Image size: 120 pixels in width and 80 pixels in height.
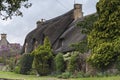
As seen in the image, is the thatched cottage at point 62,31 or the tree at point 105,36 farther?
the thatched cottage at point 62,31

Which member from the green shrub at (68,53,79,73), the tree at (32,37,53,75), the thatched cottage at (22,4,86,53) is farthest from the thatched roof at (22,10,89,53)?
the green shrub at (68,53,79,73)

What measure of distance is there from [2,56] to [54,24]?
19474mm

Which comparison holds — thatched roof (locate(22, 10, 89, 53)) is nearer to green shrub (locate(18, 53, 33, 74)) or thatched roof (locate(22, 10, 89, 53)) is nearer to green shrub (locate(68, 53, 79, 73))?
green shrub (locate(18, 53, 33, 74))

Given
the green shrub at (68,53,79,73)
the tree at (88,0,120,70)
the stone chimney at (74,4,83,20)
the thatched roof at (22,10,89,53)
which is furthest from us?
the stone chimney at (74,4,83,20)

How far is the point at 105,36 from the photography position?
26.4m

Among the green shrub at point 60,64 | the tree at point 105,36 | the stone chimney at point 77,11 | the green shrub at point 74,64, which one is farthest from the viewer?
the stone chimney at point 77,11

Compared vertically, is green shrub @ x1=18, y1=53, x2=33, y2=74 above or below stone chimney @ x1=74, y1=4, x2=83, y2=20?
below

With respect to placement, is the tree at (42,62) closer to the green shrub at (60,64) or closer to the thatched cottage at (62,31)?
the green shrub at (60,64)

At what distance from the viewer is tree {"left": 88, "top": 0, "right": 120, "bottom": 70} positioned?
25.5m

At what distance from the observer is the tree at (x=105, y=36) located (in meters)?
25.5

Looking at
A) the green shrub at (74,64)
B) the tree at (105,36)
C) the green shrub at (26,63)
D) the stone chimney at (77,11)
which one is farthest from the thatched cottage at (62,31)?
the tree at (105,36)

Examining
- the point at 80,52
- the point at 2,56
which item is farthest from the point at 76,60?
the point at 2,56

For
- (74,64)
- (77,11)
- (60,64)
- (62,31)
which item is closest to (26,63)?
(62,31)

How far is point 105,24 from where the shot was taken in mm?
26688
